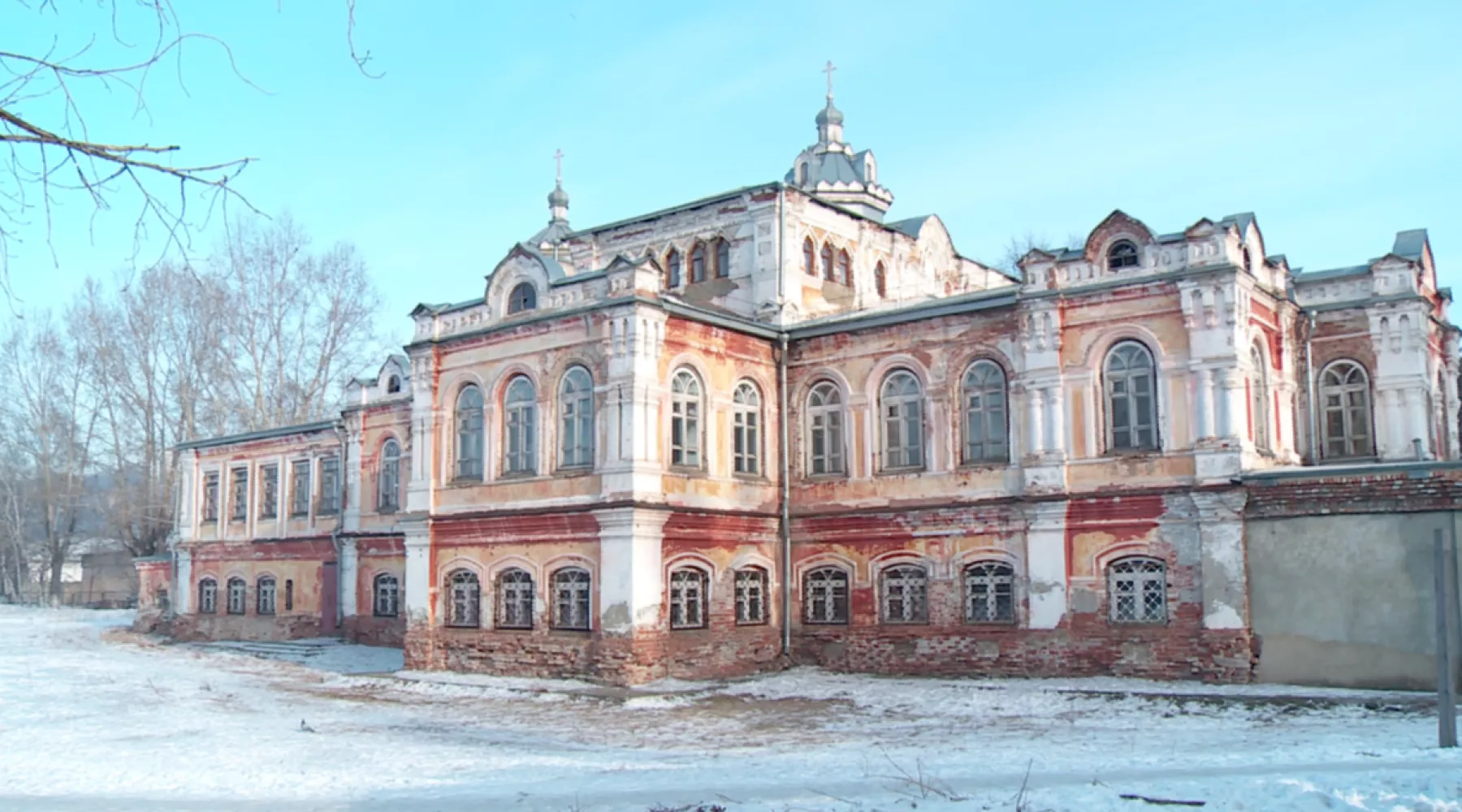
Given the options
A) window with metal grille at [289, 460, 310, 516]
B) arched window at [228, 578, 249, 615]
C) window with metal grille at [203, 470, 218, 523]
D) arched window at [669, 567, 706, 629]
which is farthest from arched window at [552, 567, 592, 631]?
window with metal grille at [203, 470, 218, 523]

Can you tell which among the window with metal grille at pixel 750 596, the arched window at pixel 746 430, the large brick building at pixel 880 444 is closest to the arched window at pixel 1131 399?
the large brick building at pixel 880 444

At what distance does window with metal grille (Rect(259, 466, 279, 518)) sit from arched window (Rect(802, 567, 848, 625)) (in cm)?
1653

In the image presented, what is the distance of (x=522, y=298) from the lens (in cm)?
2364

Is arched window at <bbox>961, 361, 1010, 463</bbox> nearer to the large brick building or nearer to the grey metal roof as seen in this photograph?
the large brick building

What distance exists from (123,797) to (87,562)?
190 feet

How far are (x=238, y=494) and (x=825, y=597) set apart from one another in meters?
18.6

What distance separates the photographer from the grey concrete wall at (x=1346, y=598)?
18266mm

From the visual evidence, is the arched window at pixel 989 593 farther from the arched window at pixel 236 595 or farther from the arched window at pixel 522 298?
the arched window at pixel 236 595

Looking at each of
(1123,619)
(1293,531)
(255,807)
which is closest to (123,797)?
(255,807)

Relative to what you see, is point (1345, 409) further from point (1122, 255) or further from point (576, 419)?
point (576, 419)

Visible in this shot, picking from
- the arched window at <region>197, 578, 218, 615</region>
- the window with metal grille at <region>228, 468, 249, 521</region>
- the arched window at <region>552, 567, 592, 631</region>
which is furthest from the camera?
the arched window at <region>197, 578, 218, 615</region>

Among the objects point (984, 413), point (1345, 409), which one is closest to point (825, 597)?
point (984, 413)

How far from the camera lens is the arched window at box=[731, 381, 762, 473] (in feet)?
77.3

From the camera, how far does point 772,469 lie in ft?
79.2
